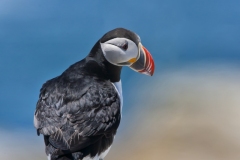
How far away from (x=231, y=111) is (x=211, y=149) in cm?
66

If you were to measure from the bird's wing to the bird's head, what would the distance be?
183 mm

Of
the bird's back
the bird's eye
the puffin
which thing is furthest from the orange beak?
A: the bird's back

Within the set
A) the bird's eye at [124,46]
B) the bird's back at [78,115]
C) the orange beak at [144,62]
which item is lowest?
the bird's back at [78,115]

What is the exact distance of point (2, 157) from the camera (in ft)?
14.2

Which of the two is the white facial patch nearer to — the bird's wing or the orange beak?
the orange beak

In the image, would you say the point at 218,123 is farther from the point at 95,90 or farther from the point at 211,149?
the point at 95,90

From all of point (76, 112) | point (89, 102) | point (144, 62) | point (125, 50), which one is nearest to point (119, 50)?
point (125, 50)

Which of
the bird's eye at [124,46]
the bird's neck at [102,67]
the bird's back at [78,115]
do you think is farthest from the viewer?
the bird's neck at [102,67]

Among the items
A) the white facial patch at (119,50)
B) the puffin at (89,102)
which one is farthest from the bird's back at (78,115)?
the white facial patch at (119,50)

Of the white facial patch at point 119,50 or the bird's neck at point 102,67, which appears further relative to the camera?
the bird's neck at point 102,67

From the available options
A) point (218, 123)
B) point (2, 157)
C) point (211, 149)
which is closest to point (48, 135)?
point (2, 157)

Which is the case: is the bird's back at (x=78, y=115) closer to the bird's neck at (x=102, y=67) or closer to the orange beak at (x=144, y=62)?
the bird's neck at (x=102, y=67)

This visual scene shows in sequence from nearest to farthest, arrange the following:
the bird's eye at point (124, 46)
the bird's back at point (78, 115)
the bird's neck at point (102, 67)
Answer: the bird's back at point (78, 115) < the bird's eye at point (124, 46) < the bird's neck at point (102, 67)

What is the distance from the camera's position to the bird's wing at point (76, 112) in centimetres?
251
